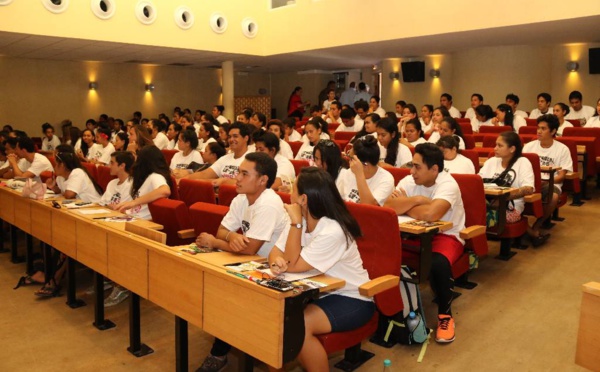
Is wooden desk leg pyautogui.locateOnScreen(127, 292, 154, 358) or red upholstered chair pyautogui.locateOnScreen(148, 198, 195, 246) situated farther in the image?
red upholstered chair pyautogui.locateOnScreen(148, 198, 195, 246)

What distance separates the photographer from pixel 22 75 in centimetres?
1413

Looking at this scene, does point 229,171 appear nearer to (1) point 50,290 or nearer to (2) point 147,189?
(2) point 147,189

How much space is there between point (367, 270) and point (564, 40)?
410 inches

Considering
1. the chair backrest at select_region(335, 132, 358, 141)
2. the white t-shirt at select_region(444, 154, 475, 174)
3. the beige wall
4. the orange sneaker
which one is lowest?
the orange sneaker

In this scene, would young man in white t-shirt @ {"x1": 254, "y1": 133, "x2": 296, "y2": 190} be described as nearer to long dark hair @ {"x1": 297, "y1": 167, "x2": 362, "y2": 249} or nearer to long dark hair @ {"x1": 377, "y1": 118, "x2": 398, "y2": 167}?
long dark hair @ {"x1": 377, "y1": 118, "x2": 398, "y2": 167}

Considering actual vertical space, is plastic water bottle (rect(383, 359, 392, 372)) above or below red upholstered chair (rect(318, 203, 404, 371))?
below

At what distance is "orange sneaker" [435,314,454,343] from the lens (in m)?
3.50

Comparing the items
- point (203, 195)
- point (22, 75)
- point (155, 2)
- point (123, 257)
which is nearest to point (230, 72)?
point (155, 2)

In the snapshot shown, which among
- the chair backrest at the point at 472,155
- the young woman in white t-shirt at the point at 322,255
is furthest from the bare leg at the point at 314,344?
the chair backrest at the point at 472,155

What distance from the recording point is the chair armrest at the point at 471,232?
373 cm

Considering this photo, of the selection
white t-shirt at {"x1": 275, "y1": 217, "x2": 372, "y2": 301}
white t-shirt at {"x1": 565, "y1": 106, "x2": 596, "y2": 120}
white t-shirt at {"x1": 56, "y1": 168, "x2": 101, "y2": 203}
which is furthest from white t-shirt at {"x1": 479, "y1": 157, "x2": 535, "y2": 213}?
white t-shirt at {"x1": 565, "y1": 106, "x2": 596, "y2": 120}

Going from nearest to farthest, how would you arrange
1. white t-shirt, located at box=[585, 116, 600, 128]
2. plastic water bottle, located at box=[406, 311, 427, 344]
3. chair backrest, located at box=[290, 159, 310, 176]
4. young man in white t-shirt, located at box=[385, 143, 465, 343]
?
plastic water bottle, located at box=[406, 311, 427, 344]
young man in white t-shirt, located at box=[385, 143, 465, 343]
chair backrest, located at box=[290, 159, 310, 176]
white t-shirt, located at box=[585, 116, 600, 128]

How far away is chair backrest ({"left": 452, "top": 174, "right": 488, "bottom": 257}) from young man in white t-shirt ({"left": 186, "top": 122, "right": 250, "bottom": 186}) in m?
2.33

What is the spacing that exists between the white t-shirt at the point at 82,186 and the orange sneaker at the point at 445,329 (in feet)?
11.1
